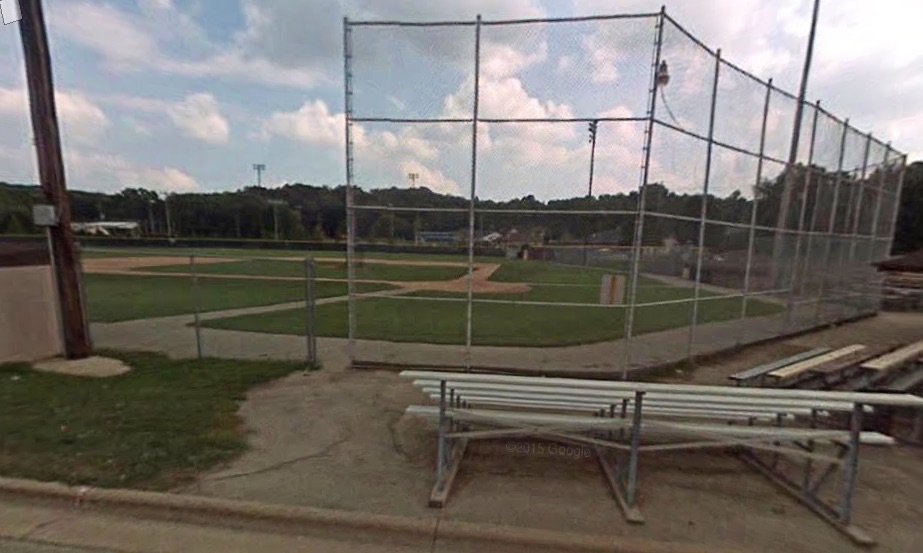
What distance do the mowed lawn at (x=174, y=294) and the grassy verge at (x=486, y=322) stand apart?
289 cm

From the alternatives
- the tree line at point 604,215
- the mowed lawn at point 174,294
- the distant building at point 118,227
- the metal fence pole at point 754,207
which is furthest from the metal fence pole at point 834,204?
the distant building at point 118,227

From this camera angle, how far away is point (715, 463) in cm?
408

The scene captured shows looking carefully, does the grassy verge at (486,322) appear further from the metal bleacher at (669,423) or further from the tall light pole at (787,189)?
the metal bleacher at (669,423)

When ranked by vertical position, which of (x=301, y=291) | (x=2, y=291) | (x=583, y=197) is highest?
(x=583, y=197)

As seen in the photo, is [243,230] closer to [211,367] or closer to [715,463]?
[211,367]

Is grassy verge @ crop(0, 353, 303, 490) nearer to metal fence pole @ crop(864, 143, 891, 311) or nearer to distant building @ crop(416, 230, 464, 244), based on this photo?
distant building @ crop(416, 230, 464, 244)

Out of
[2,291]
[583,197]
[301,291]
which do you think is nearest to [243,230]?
[301,291]

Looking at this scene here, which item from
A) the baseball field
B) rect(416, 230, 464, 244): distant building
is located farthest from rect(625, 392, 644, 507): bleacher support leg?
rect(416, 230, 464, 244): distant building

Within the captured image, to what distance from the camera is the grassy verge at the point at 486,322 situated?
31.5 ft

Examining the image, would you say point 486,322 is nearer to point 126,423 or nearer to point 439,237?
point 439,237

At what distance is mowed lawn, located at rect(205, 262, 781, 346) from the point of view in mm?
9414

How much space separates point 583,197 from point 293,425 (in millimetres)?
4693

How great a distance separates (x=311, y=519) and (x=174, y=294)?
1692 cm

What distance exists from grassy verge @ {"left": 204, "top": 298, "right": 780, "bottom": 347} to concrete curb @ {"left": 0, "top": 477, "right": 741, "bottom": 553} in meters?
5.79
